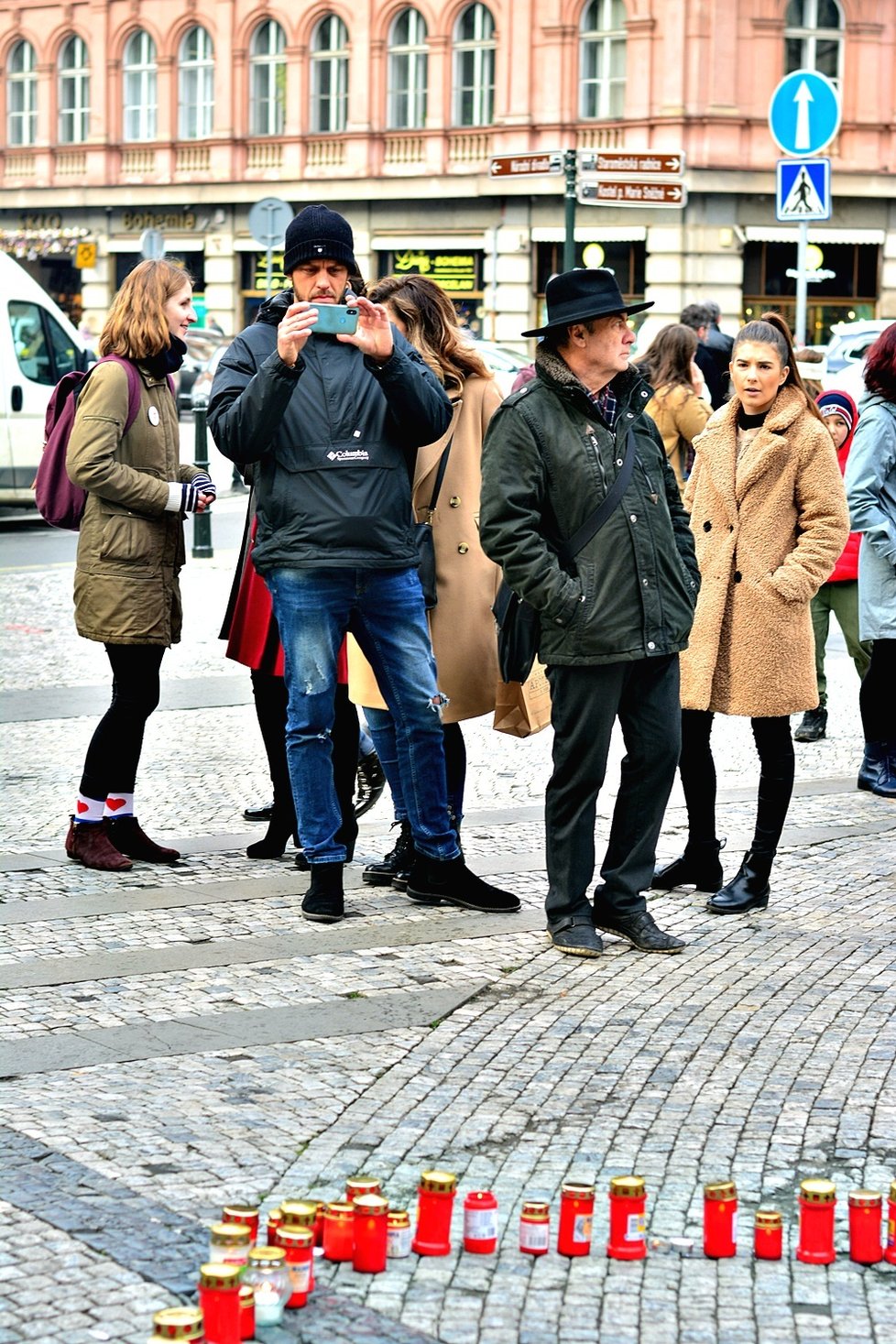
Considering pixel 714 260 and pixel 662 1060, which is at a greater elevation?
pixel 714 260

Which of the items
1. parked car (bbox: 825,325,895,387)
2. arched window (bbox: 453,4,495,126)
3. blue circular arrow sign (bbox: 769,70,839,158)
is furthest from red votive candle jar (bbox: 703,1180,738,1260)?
arched window (bbox: 453,4,495,126)

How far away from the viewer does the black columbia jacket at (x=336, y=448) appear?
6.50 metres

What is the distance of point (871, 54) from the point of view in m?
41.6

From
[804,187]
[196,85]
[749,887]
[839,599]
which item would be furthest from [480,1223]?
[196,85]

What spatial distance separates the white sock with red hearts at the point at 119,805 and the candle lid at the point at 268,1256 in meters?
3.90

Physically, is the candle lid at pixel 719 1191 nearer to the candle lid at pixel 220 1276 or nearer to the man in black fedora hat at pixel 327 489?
the candle lid at pixel 220 1276

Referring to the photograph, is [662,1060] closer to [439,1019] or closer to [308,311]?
[439,1019]

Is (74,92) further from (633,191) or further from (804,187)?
(804,187)

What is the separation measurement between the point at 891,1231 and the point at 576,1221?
0.58m

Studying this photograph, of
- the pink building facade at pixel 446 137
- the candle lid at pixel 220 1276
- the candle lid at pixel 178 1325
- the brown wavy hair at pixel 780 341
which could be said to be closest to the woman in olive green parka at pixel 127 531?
the brown wavy hair at pixel 780 341

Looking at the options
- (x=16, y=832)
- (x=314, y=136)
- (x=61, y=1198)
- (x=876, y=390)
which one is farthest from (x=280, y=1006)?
(x=314, y=136)

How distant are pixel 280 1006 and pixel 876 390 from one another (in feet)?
14.2

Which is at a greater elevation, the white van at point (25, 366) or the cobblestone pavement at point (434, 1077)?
the white van at point (25, 366)

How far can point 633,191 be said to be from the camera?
61.8 ft
